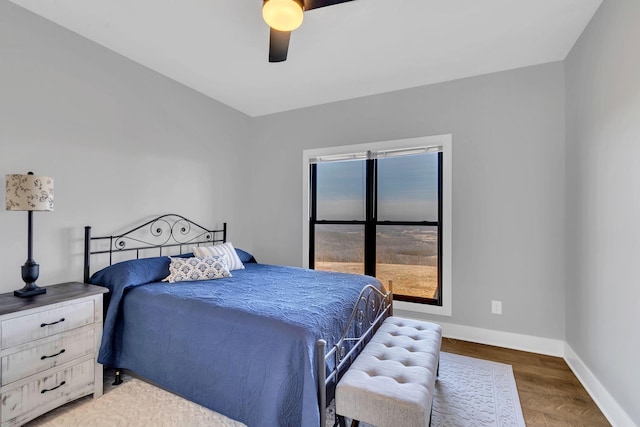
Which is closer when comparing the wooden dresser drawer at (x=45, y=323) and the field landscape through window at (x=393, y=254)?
the wooden dresser drawer at (x=45, y=323)

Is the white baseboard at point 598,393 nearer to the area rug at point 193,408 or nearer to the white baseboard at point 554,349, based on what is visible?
the white baseboard at point 554,349

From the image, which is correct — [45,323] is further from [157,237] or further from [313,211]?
[313,211]

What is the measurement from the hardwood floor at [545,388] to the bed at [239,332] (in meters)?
1.09

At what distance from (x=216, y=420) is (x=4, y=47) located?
292cm

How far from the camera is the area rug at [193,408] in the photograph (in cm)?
181

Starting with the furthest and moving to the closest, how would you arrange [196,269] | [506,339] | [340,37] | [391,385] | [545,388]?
[506,339] → [196,269] → [340,37] → [545,388] → [391,385]

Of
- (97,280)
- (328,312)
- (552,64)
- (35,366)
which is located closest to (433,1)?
(552,64)

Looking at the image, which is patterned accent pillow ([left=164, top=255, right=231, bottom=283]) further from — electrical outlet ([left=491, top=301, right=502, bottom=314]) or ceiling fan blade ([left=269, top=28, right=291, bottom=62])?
electrical outlet ([left=491, top=301, right=502, bottom=314])

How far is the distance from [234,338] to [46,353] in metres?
1.23

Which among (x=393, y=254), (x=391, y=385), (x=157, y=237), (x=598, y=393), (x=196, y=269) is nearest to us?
(x=391, y=385)

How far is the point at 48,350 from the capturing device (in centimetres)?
182

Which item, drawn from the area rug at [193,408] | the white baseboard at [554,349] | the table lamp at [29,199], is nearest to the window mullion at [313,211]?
the white baseboard at [554,349]

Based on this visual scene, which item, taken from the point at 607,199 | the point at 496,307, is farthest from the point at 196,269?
the point at 607,199

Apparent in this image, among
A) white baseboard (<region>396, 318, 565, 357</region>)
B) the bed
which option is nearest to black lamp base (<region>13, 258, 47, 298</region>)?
the bed
